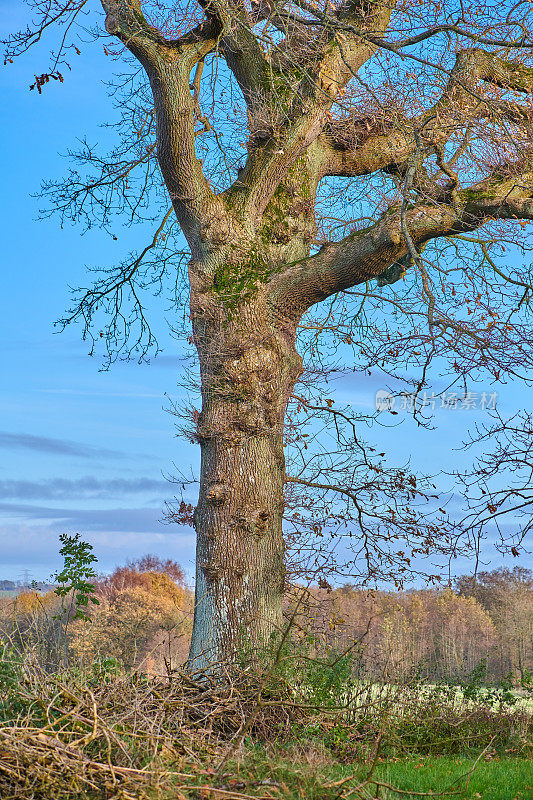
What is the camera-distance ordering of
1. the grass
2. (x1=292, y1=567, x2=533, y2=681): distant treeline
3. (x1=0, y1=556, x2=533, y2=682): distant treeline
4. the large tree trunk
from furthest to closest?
(x1=292, y1=567, x2=533, y2=681): distant treeline, the large tree trunk, (x1=0, y1=556, x2=533, y2=682): distant treeline, the grass

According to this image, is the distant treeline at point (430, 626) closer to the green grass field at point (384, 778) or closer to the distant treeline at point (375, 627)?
the distant treeline at point (375, 627)

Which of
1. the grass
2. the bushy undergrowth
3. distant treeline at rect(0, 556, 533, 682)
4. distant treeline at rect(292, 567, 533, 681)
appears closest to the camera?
the bushy undergrowth

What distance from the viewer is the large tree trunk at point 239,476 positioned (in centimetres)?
773

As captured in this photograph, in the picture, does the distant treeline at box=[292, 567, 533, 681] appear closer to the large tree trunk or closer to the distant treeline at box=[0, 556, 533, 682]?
the distant treeline at box=[0, 556, 533, 682]

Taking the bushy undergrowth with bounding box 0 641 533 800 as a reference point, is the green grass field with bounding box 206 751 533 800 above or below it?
below

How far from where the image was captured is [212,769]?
3.82 metres

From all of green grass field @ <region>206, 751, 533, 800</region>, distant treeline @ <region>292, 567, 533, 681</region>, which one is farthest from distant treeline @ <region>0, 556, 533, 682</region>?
green grass field @ <region>206, 751, 533, 800</region>

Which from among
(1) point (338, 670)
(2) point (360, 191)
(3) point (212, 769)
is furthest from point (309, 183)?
(3) point (212, 769)

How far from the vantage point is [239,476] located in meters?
8.11

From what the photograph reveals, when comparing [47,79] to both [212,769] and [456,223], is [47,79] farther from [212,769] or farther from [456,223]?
[212,769]

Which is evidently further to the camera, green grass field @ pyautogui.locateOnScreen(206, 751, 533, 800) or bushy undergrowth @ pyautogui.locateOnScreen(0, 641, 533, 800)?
green grass field @ pyautogui.locateOnScreen(206, 751, 533, 800)

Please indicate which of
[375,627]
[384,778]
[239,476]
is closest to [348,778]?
[384,778]

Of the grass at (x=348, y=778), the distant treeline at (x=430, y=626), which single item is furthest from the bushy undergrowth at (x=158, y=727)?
the distant treeline at (x=430, y=626)

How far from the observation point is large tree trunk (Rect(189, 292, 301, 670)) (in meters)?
7.73
